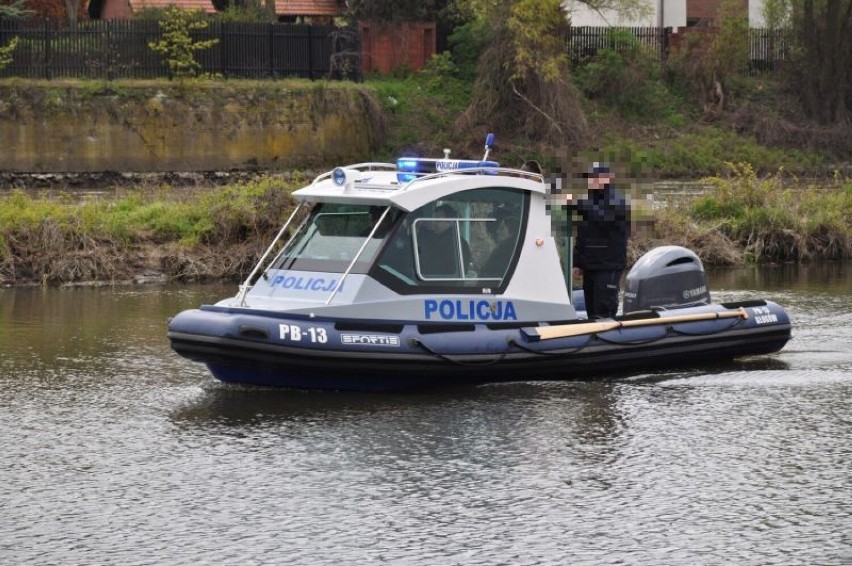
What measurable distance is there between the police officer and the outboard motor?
0.61 ft

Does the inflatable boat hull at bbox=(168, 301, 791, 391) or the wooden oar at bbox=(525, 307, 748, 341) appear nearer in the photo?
the inflatable boat hull at bbox=(168, 301, 791, 391)

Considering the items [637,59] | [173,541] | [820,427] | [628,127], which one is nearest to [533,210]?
[820,427]

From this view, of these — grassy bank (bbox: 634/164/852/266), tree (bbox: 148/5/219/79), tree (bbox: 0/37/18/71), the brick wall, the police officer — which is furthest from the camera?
the brick wall

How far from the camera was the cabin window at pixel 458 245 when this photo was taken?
42.8 ft

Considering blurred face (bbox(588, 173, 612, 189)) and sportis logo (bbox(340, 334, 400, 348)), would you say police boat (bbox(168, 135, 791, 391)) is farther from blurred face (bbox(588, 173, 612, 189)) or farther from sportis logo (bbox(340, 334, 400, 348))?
blurred face (bbox(588, 173, 612, 189))

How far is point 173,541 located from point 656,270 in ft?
22.0

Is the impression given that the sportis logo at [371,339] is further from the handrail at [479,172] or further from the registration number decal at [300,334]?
the handrail at [479,172]

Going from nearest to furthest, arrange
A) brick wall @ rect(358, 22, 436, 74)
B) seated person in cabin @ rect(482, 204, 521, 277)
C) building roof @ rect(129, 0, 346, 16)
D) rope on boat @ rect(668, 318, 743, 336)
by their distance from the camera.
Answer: seated person in cabin @ rect(482, 204, 521, 277)
rope on boat @ rect(668, 318, 743, 336)
brick wall @ rect(358, 22, 436, 74)
building roof @ rect(129, 0, 346, 16)

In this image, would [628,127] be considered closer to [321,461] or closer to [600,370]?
[600,370]

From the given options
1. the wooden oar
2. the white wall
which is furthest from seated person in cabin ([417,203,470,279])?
the white wall

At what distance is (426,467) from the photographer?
34.8 feet

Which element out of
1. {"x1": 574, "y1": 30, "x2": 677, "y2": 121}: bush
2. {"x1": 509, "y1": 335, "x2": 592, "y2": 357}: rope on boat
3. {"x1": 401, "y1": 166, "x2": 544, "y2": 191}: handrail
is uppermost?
{"x1": 574, "y1": 30, "x2": 677, "y2": 121}: bush

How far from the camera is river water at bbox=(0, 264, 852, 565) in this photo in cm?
894

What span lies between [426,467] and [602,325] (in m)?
3.42
